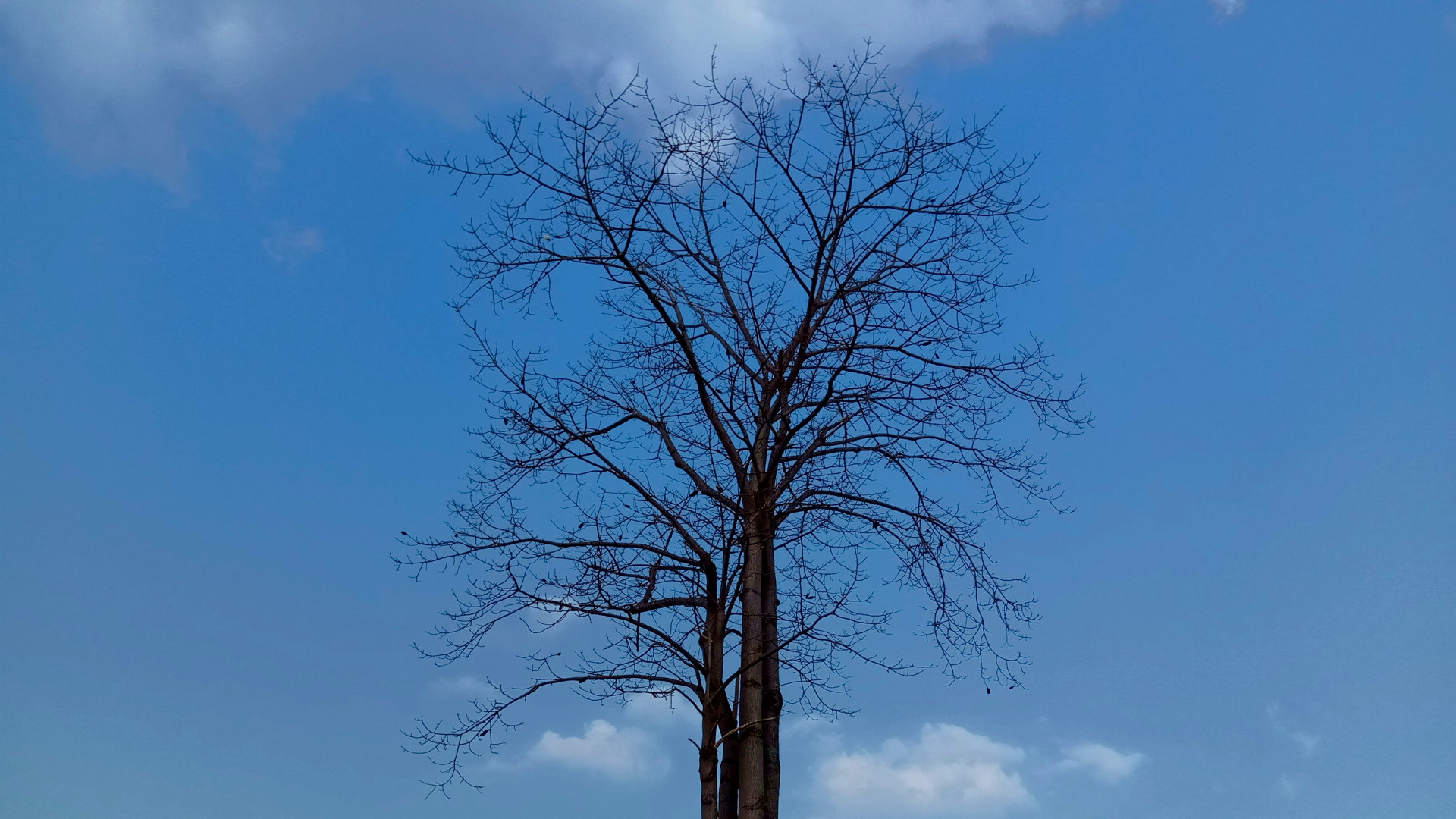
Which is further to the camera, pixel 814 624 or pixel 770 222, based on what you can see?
pixel 770 222

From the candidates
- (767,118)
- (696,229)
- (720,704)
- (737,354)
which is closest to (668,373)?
(737,354)

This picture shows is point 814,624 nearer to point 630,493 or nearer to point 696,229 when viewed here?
point 630,493

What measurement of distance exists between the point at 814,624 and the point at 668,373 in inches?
79.8

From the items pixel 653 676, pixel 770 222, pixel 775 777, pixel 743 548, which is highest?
pixel 770 222

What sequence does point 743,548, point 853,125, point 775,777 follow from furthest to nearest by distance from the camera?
point 853,125
point 743,548
point 775,777

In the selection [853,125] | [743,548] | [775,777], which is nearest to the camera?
[775,777]

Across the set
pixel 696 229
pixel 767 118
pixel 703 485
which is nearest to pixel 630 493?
pixel 703 485

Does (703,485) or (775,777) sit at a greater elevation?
(703,485)

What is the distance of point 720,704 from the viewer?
6496 mm

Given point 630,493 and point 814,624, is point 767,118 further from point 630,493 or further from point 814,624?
point 814,624

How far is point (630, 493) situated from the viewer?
7.13 metres

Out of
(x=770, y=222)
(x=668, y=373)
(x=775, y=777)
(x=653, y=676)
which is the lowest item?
(x=775, y=777)

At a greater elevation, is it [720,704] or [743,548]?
[743,548]

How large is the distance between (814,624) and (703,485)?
3.71ft
